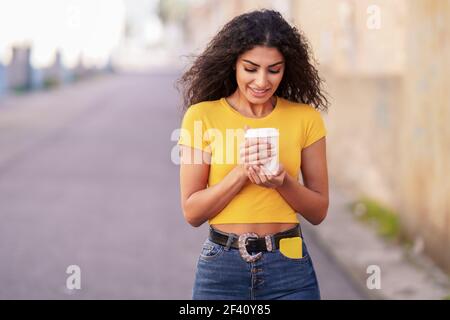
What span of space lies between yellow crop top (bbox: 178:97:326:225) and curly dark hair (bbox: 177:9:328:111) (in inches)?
7.8

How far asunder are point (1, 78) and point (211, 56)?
1987 cm

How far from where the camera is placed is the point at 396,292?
18.6 ft

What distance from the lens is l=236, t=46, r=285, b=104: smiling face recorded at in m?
2.74

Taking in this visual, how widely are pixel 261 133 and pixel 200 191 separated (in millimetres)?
356

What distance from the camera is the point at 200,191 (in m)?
2.75

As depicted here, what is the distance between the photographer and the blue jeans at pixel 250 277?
9.00 feet

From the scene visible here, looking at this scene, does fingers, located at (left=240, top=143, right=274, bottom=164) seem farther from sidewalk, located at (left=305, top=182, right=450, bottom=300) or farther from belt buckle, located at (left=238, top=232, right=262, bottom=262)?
sidewalk, located at (left=305, top=182, right=450, bottom=300)

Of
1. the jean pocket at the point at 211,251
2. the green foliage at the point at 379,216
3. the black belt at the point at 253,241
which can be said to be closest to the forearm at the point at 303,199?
the black belt at the point at 253,241

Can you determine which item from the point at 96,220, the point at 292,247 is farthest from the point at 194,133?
the point at 96,220

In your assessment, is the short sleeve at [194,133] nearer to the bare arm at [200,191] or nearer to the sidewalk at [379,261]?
the bare arm at [200,191]

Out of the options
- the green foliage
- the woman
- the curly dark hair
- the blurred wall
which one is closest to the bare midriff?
the woman

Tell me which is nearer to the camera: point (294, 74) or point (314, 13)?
point (294, 74)
